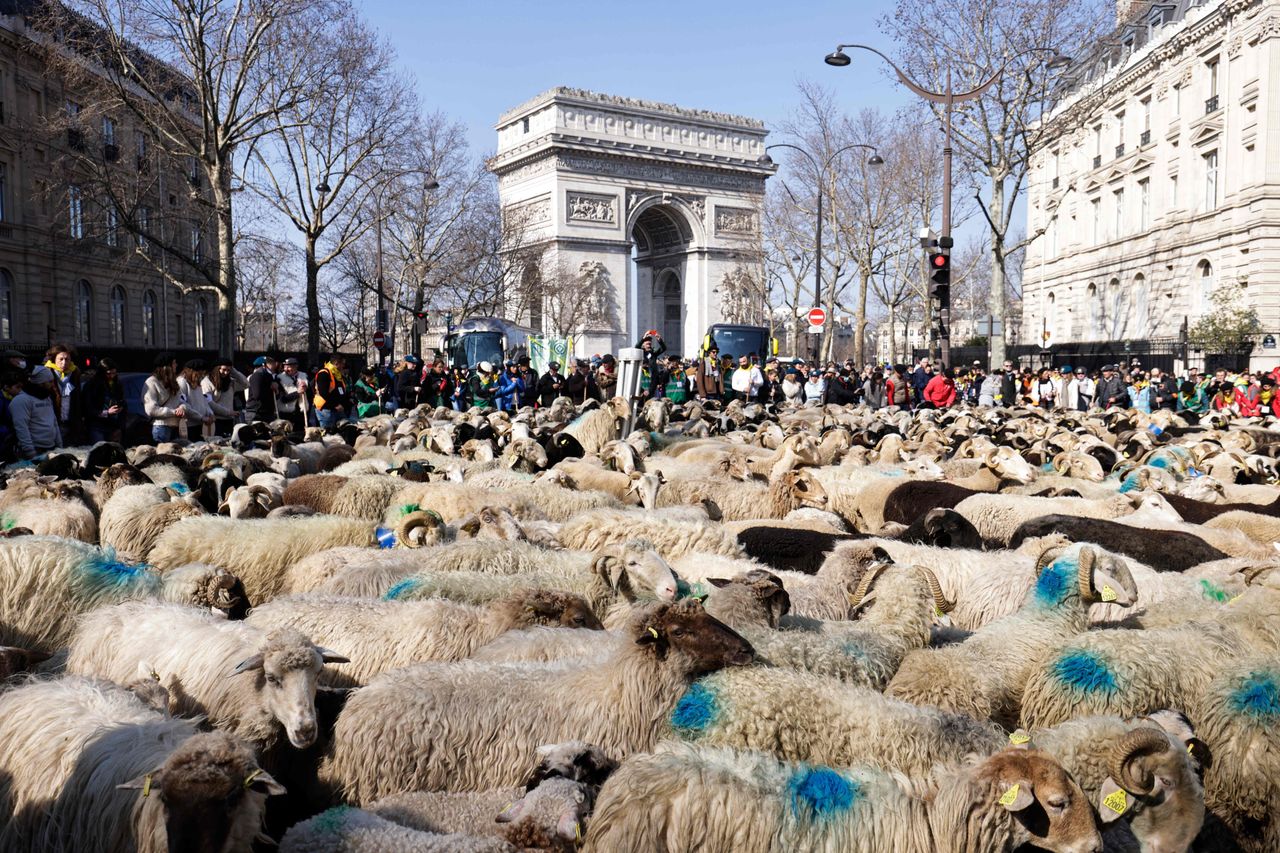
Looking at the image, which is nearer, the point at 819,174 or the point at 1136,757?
the point at 1136,757

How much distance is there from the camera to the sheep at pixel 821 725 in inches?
124

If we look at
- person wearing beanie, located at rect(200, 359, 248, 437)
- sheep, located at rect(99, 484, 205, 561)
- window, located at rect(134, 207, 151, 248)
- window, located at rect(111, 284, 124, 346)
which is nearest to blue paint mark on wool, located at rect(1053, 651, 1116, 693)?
sheep, located at rect(99, 484, 205, 561)

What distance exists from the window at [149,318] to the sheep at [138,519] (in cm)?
4367

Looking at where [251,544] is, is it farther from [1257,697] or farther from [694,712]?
[1257,697]

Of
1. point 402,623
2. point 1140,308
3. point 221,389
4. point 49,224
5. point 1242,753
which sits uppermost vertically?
point 49,224

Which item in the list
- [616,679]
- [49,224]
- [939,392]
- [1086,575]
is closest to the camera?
[616,679]

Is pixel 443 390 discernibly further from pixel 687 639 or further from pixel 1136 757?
pixel 1136 757

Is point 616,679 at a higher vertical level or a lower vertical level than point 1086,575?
lower

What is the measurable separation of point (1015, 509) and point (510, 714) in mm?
5185

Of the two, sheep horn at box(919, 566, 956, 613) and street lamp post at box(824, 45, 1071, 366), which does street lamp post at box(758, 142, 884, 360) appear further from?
sheep horn at box(919, 566, 956, 613)

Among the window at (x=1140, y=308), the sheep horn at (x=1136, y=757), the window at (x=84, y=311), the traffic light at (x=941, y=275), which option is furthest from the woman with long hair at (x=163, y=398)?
the window at (x=1140, y=308)

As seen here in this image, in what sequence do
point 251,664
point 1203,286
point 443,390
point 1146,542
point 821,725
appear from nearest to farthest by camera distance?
1. point 821,725
2. point 251,664
3. point 1146,542
4. point 443,390
5. point 1203,286

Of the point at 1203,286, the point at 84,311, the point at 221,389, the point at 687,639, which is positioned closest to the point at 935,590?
the point at 687,639

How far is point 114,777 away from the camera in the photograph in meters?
2.93
